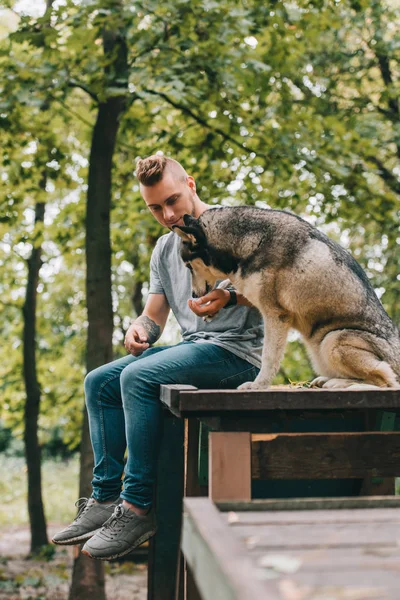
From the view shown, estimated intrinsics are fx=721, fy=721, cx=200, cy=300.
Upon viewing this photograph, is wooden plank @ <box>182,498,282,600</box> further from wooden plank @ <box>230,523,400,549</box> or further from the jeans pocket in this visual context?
the jeans pocket

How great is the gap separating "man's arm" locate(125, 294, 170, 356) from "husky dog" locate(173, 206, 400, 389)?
58 cm

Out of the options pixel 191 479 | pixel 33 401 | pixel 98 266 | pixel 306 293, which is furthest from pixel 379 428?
pixel 33 401

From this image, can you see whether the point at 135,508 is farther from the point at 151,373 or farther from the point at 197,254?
the point at 197,254

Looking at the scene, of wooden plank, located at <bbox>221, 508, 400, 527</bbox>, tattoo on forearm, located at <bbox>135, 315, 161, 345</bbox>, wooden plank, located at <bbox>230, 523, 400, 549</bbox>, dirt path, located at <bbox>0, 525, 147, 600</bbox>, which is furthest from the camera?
dirt path, located at <bbox>0, 525, 147, 600</bbox>

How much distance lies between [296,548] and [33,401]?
10.2 metres

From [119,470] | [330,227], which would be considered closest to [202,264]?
[119,470]

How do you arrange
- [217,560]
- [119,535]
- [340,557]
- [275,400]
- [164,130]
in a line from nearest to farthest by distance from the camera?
[217,560] < [340,557] < [275,400] < [119,535] < [164,130]

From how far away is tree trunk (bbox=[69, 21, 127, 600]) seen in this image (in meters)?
7.41

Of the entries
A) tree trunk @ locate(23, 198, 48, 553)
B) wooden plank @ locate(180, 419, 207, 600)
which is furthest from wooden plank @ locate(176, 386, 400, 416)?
tree trunk @ locate(23, 198, 48, 553)

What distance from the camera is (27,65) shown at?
7426 millimetres

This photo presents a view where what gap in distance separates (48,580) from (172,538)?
Answer: 6.35m

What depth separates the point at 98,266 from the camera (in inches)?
299

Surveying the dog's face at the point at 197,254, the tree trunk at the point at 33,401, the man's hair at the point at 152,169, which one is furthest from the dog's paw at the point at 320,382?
the tree trunk at the point at 33,401

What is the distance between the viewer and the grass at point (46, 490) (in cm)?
1747
